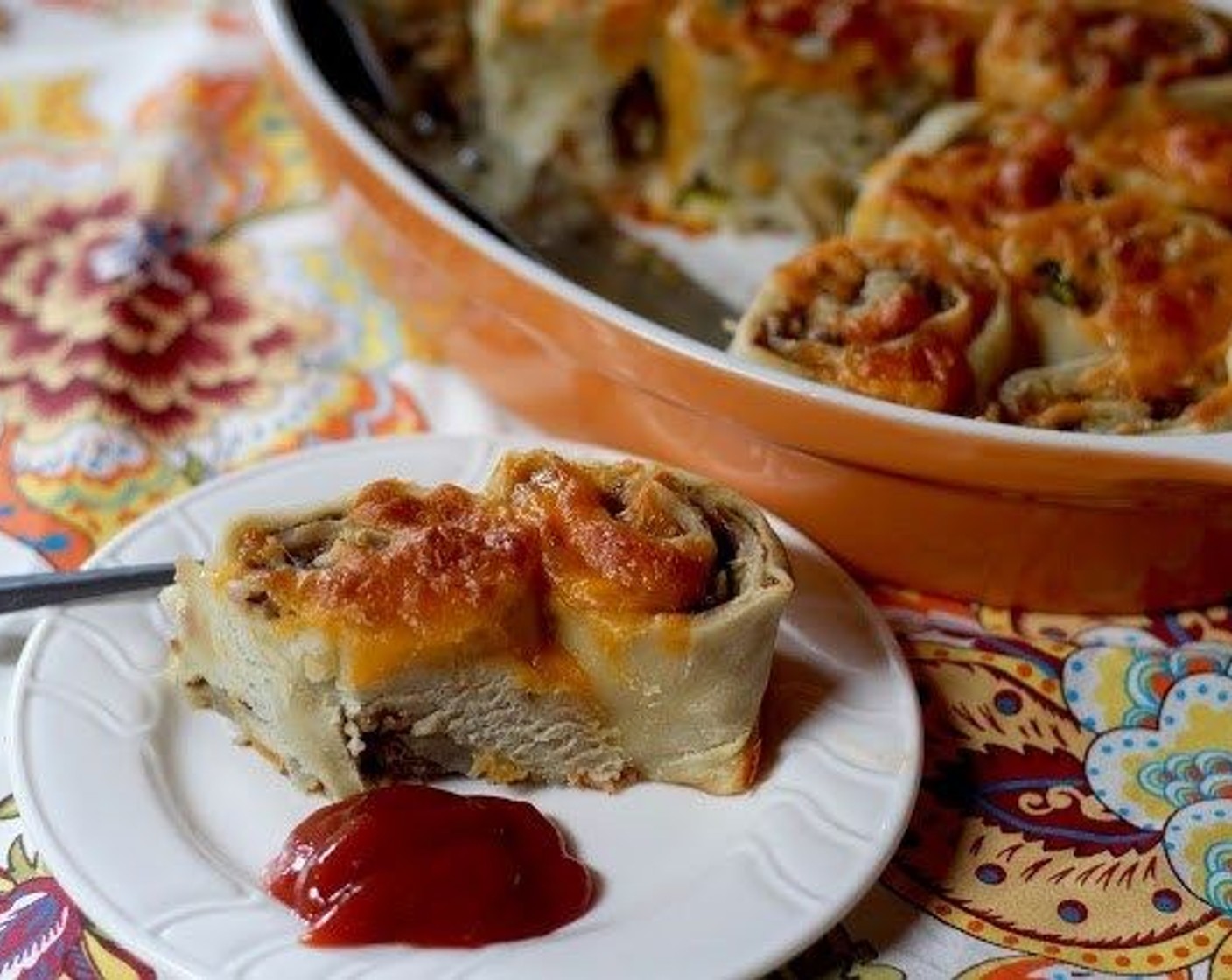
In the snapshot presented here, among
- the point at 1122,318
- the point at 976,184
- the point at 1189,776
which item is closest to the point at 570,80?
the point at 976,184

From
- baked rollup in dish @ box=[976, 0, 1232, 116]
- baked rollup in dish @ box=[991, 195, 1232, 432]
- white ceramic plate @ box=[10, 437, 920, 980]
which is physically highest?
baked rollup in dish @ box=[976, 0, 1232, 116]

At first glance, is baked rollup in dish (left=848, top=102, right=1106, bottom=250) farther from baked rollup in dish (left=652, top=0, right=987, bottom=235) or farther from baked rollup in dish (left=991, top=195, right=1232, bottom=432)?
baked rollup in dish (left=652, top=0, right=987, bottom=235)

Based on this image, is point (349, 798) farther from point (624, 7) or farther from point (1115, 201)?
point (624, 7)

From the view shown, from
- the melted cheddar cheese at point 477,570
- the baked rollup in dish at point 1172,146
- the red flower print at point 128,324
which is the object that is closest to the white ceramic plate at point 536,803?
the melted cheddar cheese at point 477,570

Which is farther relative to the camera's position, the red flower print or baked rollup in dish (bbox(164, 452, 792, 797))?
the red flower print

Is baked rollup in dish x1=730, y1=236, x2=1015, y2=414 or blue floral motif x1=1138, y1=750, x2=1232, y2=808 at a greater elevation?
baked rollup in dish x1=730, y1=236, x2=1015, y2=414

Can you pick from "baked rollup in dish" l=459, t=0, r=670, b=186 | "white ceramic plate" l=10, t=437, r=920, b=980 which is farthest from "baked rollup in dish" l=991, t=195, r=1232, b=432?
"baked rollup in dish" l=459, t=0, r=670, b=186

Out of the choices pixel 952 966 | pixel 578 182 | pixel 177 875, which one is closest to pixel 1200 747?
pixel 952 966
